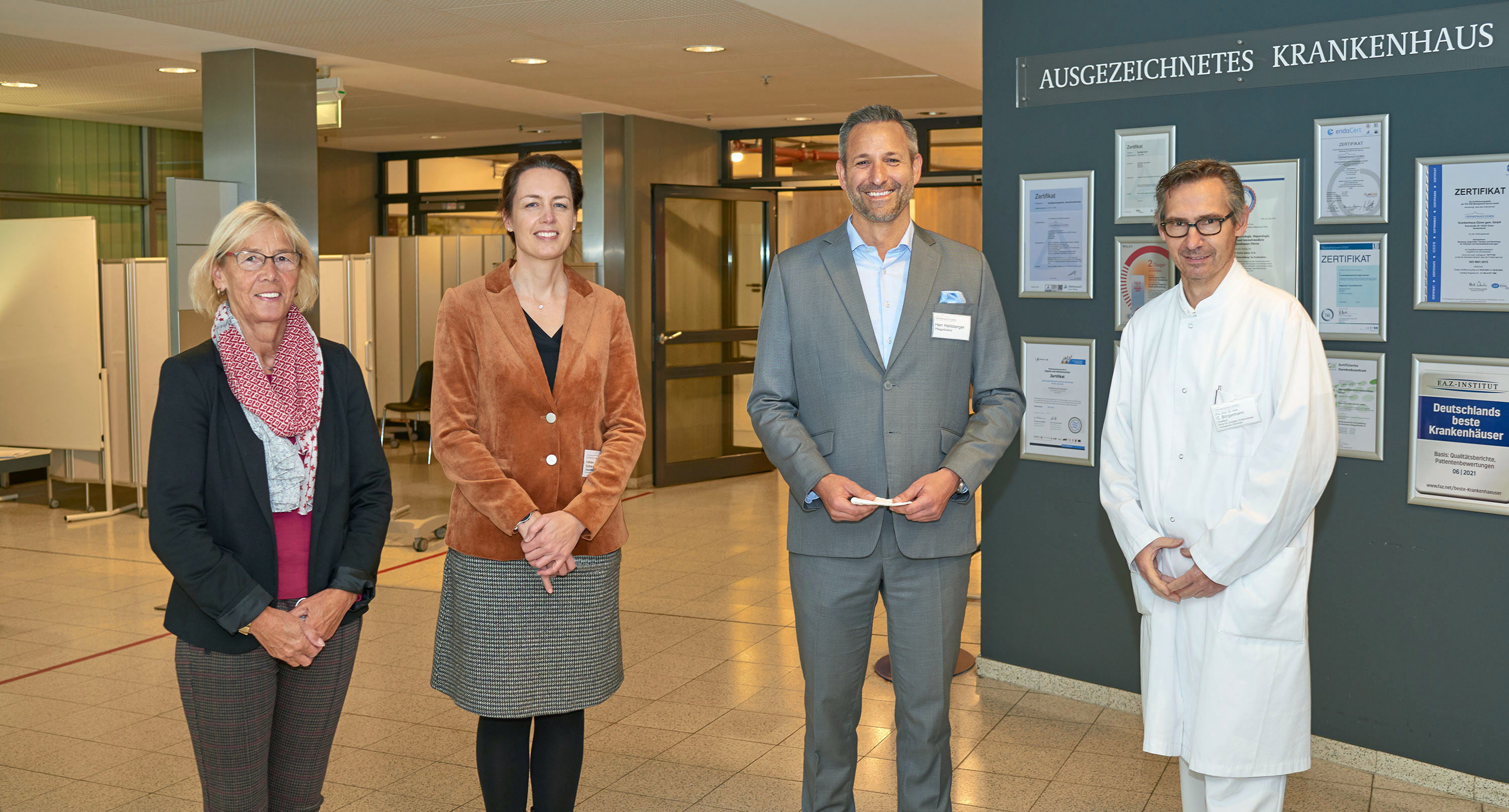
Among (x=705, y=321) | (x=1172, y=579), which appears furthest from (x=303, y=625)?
(x=705, y=321)

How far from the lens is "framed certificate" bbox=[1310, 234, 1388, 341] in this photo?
139 inches

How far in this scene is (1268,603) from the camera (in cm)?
264

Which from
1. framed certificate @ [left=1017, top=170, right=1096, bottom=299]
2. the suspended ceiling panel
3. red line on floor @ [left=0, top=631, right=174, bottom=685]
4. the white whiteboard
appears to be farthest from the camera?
the white whiteboard

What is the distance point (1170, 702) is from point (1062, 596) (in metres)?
1.56

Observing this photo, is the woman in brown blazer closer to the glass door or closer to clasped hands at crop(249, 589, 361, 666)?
clasped hands at crop(249, 589, 361, 666)

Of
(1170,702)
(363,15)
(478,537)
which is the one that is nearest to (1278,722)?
(1170,702)

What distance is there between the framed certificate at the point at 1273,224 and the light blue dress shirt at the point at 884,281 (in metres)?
1.49

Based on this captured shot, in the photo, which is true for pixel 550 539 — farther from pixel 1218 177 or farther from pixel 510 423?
pixel 1218 177

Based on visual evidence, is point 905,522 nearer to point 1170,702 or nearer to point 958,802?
point 1170,702

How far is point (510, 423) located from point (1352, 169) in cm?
265

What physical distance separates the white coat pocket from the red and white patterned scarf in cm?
202

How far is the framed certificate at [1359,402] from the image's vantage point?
356 centimetres

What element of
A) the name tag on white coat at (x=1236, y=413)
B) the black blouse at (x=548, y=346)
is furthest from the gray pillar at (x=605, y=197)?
the name tag on white coat at (x=1236, y=413)

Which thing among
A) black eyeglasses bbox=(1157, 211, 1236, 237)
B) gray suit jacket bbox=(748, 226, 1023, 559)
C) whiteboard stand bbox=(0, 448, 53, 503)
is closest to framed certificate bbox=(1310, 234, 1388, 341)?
black eyeglasses bbox=(1157, 211, 1236, 237)
